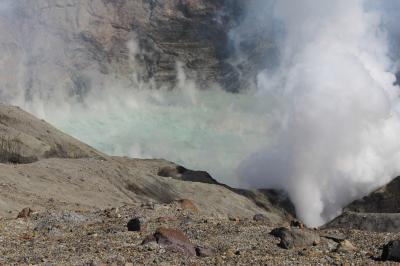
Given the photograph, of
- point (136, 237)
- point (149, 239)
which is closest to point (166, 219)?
point (136, 237)

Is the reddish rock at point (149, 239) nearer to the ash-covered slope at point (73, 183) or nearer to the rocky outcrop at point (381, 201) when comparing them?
the ash-covered slope at point (73, 183)

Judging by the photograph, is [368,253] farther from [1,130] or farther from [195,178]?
[195,178]

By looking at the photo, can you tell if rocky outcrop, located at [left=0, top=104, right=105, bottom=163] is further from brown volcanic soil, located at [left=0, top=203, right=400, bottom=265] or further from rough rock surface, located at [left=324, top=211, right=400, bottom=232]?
brown volcanic soil, located at [left=0, top=203, right=400, bottom=265]

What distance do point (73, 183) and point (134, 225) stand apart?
33.4m

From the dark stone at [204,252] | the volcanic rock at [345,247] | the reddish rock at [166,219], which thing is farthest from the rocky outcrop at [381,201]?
the dark stone at [204,252]

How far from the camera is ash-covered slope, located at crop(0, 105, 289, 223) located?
4662 centimetres

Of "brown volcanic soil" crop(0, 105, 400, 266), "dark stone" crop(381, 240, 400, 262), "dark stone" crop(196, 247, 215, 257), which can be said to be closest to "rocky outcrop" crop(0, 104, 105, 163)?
"brown volcanic soil" crop(0, 105, 400, 266)

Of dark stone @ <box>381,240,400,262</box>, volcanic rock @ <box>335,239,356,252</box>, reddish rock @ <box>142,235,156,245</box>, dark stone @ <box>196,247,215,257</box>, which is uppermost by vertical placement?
reddish rock @ <box>142,235,156,245</box>

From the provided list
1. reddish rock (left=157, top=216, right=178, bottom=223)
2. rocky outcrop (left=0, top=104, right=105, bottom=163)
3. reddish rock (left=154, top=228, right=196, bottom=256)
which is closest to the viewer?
reddish rock (left=154, top=228, right=196, bottom=256)

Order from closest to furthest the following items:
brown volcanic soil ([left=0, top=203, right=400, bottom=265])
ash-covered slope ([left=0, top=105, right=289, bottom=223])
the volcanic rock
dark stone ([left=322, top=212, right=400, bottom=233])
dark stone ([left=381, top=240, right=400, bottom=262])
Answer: dark stone ([left=381, top=240, right=400, bottom=262]), brown volcanic soil ([left=0, top=203, right=400, bottom=265]), the volcanic rock, dark stone ([left=322, top=212, right=400, bottom=233]), ash-covered slope ([left=0, top=105, right=289, bottom=223])

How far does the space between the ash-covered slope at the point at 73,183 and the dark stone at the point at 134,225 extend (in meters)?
12.7

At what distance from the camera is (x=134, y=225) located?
24.9 m

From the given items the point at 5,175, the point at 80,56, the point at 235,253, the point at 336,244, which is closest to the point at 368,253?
the point at 336,244

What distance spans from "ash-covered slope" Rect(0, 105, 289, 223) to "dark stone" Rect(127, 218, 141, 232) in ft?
41.7
